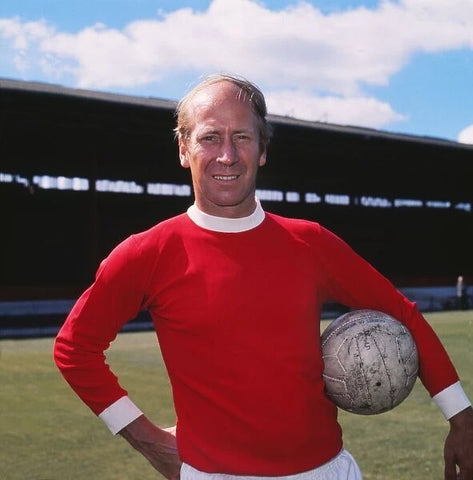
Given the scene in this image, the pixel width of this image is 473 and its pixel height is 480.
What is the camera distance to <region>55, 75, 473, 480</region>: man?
2.42m

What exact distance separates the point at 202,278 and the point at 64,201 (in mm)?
31049

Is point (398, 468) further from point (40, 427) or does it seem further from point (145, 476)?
point (40, 427)

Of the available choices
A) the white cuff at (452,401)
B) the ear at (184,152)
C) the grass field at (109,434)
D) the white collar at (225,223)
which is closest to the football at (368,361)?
the white cuff at (452,401)

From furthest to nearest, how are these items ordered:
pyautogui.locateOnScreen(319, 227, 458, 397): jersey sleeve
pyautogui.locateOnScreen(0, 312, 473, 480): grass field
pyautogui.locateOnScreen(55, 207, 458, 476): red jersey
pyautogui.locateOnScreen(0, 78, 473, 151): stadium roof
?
pyautogui.locateOnScreen(0, 78, 473, 151): stadium roof < pyautogui.locateOnScreen(0, 312, 473, 480): grass field < pyautogui.locateOnScreen(319, 227, 458, 397): jersey sleeve < pyautogui.locateOnScreen(55, 207, 458, 476): red jersey

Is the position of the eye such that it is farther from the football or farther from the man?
the football

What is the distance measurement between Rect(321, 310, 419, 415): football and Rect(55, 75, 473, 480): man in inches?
2.5

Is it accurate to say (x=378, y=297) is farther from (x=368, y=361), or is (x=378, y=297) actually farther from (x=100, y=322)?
(x=100, y=322)

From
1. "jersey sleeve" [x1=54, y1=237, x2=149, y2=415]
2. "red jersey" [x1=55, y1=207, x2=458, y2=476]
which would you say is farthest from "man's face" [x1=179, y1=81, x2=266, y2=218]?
"jersey sleeve" [x1=54, y1=237, x2=149, y2=415]

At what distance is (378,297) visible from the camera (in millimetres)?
2750

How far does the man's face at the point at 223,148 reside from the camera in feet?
8.29

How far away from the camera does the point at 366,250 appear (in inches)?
1577

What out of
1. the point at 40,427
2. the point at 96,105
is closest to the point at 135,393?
the point at 40,427

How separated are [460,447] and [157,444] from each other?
101cm

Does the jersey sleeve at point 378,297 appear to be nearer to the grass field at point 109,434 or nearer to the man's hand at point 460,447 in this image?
the man's hand at point 460,447
